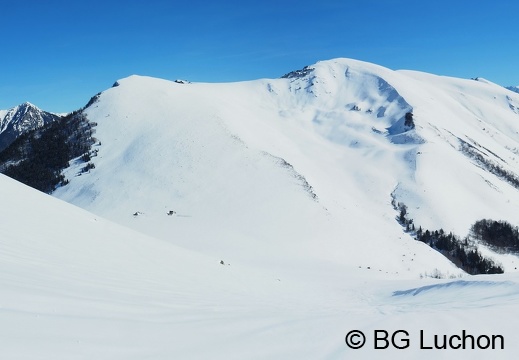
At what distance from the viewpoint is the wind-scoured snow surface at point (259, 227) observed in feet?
20.9

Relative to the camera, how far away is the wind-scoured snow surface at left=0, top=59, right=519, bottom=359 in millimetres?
6367

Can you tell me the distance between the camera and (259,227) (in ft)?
153

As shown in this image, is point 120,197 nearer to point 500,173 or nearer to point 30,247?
point 30,247

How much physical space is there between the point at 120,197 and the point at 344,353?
168 feet

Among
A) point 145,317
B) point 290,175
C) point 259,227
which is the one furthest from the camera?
point 290,175

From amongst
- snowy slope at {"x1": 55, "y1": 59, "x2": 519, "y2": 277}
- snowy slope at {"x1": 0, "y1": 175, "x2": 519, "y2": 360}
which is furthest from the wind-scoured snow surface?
snowy slope at {"x1": 55, "y1": 59, "x2": 519, "y2": 277}

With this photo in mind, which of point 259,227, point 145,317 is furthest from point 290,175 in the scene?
Answer: point 145,317

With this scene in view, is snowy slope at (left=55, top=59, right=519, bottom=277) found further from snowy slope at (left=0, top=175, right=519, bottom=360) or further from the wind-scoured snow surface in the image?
snowy slope at (left=0, top=175, right=519, bottom=360)

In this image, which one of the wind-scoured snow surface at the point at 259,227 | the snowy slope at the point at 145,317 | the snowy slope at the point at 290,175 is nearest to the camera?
the snowy slope at the point at 145,317

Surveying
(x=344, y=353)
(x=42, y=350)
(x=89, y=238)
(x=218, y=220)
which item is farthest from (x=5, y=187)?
(x=218, y=220)

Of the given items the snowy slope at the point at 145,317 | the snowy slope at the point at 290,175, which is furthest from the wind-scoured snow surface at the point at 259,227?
the snowy slope at the point at 290,175

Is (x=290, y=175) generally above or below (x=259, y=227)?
above

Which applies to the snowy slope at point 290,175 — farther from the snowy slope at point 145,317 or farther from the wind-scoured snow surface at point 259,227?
the snowy slope at point 145,317

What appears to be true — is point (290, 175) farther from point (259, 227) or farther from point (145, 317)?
point (145, 317)
